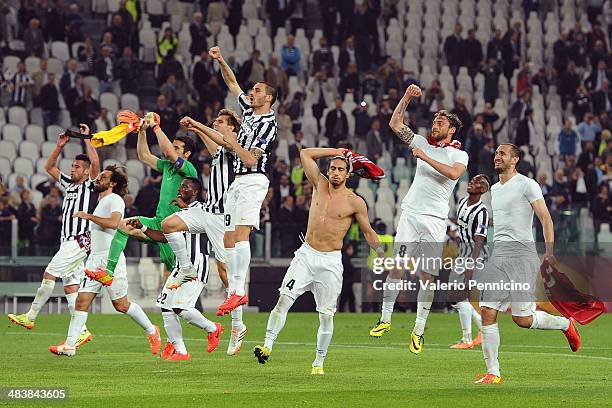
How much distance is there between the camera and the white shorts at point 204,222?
16.5 meters

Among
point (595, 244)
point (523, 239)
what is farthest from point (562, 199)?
point (523, 239)

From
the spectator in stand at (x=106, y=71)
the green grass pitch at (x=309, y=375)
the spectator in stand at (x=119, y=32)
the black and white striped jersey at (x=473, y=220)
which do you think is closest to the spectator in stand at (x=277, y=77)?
the spectator in stand at (x=119, y=32)

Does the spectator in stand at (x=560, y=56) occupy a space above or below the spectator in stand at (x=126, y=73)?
above

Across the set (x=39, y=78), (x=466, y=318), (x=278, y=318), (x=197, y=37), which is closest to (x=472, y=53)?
(x=197, y=37)

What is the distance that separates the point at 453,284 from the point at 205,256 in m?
6.18

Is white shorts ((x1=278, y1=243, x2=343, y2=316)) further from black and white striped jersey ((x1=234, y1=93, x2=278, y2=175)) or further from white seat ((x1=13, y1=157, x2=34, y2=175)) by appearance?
white seat ((x1=13, y1=157, x2=34, y2=175))

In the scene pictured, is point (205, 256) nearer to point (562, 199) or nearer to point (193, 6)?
point (562, 199)

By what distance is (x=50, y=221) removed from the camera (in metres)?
27.7

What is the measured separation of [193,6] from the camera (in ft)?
121

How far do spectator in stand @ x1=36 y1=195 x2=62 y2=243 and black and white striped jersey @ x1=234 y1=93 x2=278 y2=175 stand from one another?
470 inches

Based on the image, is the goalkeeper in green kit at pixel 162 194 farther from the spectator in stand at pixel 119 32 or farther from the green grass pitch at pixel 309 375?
the spectator in stand at pixel 119 32

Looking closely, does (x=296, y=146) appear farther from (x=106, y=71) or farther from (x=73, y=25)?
(x=73, y=25)

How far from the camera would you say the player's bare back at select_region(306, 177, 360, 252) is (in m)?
15.1

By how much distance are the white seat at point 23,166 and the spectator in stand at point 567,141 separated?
13.4 meters
